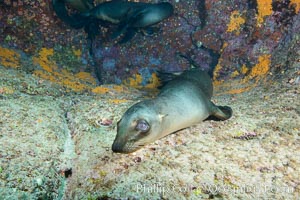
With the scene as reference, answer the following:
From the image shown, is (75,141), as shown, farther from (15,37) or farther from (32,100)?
(15,37)

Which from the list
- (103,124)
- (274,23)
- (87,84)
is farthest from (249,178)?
(274,23)

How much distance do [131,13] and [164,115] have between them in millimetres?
3336

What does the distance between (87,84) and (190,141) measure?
8.55ft

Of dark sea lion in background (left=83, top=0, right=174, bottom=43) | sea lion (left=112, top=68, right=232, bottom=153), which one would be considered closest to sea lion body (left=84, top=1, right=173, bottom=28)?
dark sea lion in background (left=83, top=0, right=174, bottom=43)

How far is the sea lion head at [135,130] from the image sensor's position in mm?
2225

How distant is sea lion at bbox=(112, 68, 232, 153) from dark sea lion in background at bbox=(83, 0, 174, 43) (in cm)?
230

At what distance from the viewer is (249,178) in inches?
80.4


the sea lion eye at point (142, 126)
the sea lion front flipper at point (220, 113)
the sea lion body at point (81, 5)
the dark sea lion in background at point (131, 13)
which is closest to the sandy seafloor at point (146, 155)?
the sea lion front flipper at point (220, 113)

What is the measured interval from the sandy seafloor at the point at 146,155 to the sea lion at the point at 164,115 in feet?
0.46

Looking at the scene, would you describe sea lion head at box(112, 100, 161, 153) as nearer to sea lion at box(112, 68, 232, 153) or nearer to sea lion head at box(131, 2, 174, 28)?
sea lion at box(112, 68, 232, 153)

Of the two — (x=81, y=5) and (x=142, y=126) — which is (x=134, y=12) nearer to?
(x=81, y=5)

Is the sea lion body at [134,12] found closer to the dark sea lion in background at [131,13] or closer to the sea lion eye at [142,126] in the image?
the dark sea lion in background at [131,13]

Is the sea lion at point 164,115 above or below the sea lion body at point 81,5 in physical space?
below

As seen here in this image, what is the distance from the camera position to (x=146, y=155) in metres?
2.40
